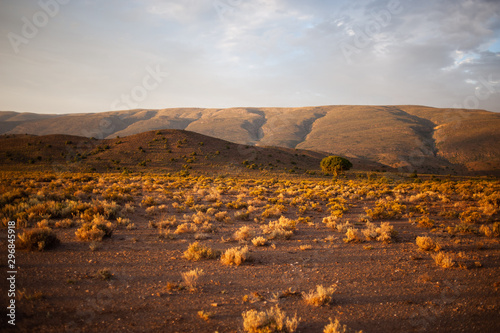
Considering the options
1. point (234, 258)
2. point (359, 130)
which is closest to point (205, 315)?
point (234, 258)

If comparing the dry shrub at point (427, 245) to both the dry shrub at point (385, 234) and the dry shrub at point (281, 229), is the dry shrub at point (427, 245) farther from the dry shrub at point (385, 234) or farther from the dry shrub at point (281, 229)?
the dry shrub at point (281, 229)

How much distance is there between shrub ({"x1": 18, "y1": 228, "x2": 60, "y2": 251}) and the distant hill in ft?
249

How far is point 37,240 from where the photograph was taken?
7207 millimetres

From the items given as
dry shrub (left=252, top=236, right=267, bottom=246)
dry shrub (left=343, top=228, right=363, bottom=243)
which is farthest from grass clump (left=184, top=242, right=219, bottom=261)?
dry shrub (left=343, top=228, right=363, bottom=243)

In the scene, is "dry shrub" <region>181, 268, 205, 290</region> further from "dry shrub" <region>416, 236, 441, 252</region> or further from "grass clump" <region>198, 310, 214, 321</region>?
"dry shrub" <region>416, 236, 441, 252</region>

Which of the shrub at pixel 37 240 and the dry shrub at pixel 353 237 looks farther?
the dry shrub at pixel 353 237

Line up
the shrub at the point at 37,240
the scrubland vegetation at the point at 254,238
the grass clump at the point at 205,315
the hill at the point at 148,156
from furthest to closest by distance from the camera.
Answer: the hill at the point at 148,156, the shrub at the point at 37,240, the scrubland vegetation at the point at 254,238, the grass clump at the point at 205,315

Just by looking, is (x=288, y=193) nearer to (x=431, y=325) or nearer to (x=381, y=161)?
(x=431, y=325)

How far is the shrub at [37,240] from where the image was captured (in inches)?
276

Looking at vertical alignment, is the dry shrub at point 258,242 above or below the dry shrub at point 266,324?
below

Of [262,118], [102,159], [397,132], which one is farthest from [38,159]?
[262,118]

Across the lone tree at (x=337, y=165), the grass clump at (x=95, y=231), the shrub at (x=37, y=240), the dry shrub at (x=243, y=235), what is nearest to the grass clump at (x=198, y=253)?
the dry shrub at (x=243, y=235)

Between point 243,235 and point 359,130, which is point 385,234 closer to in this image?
point 243,235

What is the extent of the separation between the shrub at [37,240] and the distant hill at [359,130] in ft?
249
